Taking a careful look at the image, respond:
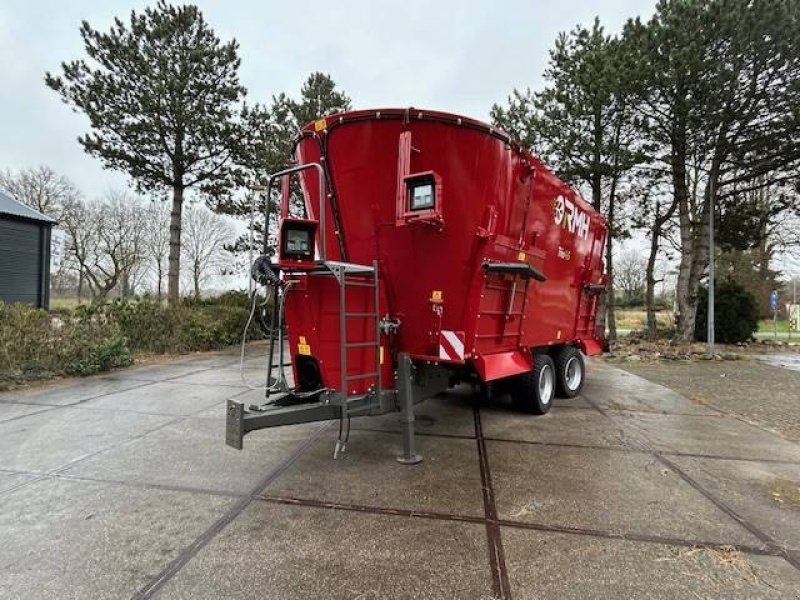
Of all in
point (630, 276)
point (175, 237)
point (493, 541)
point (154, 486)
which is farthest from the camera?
point (630, 276)

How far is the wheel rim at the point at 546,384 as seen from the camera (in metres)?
6.02

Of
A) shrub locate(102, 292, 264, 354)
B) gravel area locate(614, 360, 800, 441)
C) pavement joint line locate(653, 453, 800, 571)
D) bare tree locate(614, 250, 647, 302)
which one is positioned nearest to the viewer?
pavement joint line locate(653, 453, 800, 571)

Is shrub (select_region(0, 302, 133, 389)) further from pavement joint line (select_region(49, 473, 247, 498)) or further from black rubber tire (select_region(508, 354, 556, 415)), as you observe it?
black rubber tire (select_region(508, 354, 556, 415))

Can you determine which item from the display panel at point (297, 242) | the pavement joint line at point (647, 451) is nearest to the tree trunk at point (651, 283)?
the pavement joint line at point (647, 451)

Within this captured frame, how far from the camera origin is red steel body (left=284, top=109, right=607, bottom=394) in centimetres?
389

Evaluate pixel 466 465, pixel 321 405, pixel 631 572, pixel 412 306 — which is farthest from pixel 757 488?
pixel 321 405

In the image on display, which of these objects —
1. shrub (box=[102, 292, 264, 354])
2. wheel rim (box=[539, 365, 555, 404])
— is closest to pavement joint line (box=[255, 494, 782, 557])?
wheel rim (box=[539, 365, 555, 404])

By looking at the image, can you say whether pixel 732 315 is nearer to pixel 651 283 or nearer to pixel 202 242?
pixel 651 283

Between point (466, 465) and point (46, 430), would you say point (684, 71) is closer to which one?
point (466, 465)

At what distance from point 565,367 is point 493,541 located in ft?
14.9

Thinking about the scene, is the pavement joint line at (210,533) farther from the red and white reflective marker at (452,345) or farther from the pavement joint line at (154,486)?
the red and white reflective marker at (452,345)

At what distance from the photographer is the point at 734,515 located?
3248 millimetres

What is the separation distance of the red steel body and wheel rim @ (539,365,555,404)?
1.54 m

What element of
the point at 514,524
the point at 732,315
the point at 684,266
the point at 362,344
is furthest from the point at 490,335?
the point at 732,315
